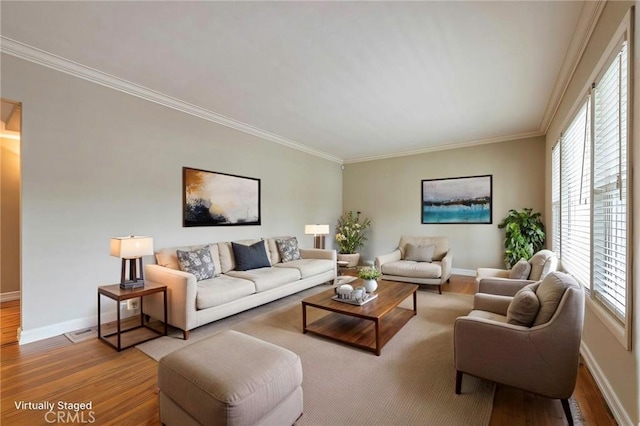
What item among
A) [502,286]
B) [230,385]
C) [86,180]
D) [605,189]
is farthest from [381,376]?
[86,180]

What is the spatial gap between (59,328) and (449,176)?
649 centimetres

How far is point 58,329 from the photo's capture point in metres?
2.91

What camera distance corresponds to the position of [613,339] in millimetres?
1856

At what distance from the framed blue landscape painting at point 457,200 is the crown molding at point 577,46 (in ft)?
6.62

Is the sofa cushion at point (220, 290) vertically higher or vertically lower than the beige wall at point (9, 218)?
lower

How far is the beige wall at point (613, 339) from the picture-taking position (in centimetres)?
151

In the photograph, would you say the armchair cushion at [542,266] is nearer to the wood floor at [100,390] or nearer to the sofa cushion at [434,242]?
the wood floor at [100,390]

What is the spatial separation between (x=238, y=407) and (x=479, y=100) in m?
4.27

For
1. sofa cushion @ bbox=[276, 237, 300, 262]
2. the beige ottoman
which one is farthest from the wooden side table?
sofa cushion @ bbox=[276, 237, 300, 262]

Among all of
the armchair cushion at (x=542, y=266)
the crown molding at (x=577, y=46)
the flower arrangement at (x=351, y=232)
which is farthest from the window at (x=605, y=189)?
the flower arrangement at (x=351, y=232)

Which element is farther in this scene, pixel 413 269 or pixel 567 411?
pixel 413 269

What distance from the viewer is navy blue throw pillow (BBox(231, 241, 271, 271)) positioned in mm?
4109

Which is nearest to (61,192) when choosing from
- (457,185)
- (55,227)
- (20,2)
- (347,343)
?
(55,227)

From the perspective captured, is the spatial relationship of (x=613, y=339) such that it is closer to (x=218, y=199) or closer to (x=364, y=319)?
(x=364, y=319)
